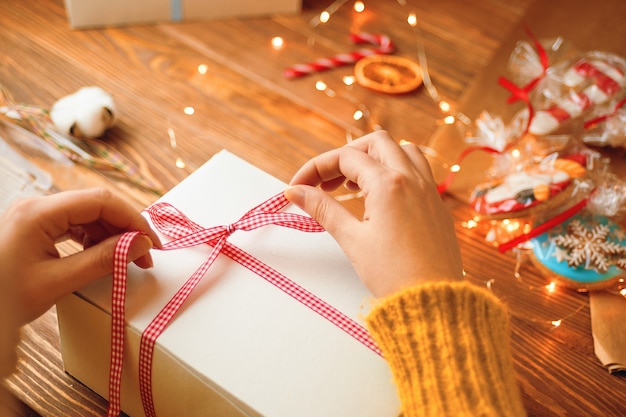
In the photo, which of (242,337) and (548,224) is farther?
(548,224)

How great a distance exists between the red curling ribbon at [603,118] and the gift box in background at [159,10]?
27.2 inches

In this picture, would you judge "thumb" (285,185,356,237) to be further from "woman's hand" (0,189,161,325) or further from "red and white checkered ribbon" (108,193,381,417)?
"woman's hand" (0,189,161,325)

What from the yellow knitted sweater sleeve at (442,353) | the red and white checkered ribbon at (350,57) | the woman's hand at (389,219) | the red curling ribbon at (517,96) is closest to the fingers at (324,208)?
the woman's hand at (389,219)

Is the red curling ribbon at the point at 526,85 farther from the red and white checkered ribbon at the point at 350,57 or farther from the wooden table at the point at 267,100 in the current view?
the red and white checkered ribbon at the point at 350,57

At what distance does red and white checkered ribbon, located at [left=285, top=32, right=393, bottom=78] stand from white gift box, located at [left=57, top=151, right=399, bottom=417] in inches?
23.3

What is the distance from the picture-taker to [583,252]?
95 centimetres

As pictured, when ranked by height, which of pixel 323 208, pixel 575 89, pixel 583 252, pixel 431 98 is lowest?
pixel 323 208

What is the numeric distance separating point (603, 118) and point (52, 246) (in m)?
1.01

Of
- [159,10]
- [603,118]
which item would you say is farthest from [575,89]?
[159,10]

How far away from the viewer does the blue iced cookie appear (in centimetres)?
94

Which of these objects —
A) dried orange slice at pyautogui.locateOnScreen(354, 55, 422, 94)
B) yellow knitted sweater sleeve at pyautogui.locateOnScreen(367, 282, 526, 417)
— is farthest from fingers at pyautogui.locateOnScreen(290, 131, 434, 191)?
dried orange slice at pyautogui.locateOnScreen(354, 55, 422, 94)

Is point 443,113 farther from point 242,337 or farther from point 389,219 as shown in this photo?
point 242,337

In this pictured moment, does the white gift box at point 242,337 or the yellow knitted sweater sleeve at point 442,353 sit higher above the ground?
the yellow knitted sweater sleeve at point 442,353

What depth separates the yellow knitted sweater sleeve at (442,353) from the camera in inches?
22.7
